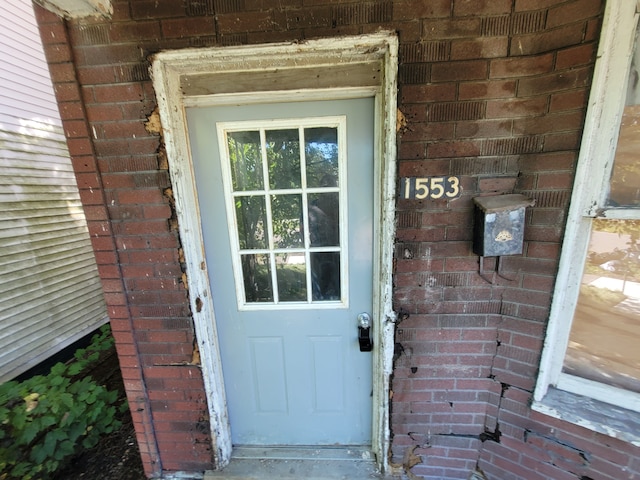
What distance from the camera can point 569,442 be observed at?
4.61 feet

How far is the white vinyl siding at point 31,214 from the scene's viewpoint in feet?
9.13

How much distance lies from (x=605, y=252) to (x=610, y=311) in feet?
1.02

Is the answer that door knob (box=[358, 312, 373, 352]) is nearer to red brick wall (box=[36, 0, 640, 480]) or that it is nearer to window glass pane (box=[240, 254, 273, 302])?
red brick wall (box=[36, 0, 640, 480])

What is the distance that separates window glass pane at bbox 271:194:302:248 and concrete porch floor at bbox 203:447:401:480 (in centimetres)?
148

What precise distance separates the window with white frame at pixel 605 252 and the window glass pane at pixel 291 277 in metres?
1.34

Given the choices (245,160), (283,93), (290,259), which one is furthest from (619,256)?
(245,160)

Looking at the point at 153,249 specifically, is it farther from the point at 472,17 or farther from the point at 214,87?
the point at 472,17

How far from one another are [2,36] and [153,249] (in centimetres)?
334

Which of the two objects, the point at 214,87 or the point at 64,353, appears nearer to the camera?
the point at 214,87

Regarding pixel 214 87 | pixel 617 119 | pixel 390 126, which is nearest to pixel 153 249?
pixel 214 87

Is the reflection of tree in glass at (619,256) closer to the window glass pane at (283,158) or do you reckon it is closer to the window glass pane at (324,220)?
the window glass pane at (324,220)

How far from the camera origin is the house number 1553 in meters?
1.38

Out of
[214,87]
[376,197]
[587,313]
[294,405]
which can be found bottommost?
[294,405]

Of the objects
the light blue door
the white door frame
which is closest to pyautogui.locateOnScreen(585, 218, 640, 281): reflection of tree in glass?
the white door frame
